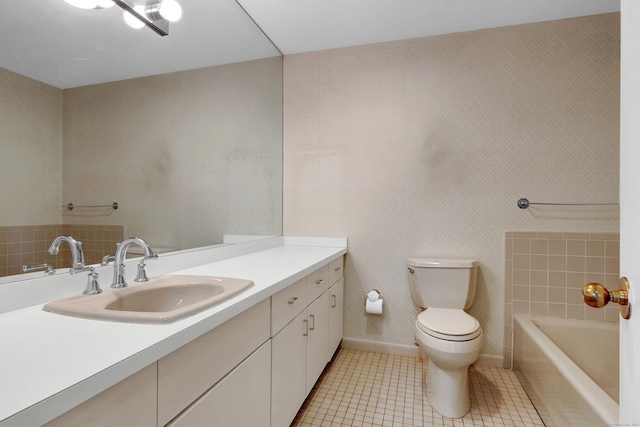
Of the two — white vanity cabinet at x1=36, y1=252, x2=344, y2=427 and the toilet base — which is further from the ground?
white vanity cabinet at x1=36, y1=252, x2=344, y2=427

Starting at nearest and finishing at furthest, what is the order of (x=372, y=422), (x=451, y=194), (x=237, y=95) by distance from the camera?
(x=372, y=422)
(x=237, y=95)
(x=451, y=194)

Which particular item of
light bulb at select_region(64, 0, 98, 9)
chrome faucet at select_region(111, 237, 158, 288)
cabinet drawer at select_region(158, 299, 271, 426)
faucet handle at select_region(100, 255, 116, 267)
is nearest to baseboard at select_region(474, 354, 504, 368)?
cabinet drawer at select_region(158, 299, 271, 426)

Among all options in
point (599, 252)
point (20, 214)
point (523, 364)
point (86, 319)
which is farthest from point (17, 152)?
point (599, 252)

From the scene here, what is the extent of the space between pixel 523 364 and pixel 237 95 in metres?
2.47

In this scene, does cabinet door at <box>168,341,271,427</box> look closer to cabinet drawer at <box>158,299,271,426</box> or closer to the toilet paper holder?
cabinet drawer at <box>158,299,271,426</box>

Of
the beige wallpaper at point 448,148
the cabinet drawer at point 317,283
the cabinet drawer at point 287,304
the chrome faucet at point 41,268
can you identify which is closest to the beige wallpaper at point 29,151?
the chrome faucet at point 41,268

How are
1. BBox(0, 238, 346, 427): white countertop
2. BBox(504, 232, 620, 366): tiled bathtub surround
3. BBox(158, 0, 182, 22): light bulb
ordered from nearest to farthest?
1. BBox(0, 238, 346, 427): white countertop
2. BBox(158, 0, 182, 22): light bulb
3. BBox(504, 232, 620, 366): tiled bathtub surround

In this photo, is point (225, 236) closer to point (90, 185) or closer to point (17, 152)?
point (90, 185)

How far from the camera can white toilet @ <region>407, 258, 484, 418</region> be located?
1623 mm

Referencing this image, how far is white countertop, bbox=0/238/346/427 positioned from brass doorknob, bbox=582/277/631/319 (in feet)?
2.81

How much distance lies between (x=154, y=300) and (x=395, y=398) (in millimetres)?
1410

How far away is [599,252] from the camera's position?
6.62 ft

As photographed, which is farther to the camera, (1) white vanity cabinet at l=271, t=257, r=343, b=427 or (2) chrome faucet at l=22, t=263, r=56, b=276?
(1) white vanity cabinet at l=271, t=257, r=343, b=427

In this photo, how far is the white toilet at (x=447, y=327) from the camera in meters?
1.62
